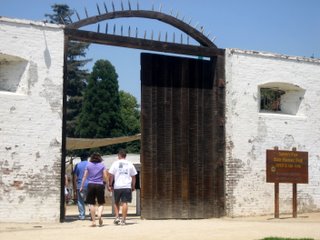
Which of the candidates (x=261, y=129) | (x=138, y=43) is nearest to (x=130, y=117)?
(x=261, y=129)

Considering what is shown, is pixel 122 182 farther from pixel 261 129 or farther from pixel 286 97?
pixel 286 97

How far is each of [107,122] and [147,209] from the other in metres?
29.7

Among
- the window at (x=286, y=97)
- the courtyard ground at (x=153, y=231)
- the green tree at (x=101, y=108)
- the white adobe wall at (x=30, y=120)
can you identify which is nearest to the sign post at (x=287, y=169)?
the window at (x=286, y=97)

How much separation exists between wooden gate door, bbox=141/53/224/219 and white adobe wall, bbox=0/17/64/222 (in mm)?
2265

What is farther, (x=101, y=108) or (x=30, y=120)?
(x=101, y=108)

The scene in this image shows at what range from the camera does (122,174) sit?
1328 cm

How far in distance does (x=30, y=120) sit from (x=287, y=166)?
21.3 ft

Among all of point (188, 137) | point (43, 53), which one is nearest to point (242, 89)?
point (188, 137)

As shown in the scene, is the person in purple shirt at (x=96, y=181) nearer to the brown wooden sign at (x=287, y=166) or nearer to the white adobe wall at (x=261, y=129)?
the white adobe wall at (x=261, y=129)

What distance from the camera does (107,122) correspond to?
146 feet

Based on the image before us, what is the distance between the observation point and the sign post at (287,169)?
1546 cm

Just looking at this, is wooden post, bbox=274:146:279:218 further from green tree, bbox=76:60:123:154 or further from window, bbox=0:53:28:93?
green tree, bbox=76:60:123:154

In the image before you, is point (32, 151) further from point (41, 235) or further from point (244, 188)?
point (244, 188)

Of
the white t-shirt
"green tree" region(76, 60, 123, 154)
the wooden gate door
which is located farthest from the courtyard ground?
"green tree" region(76, 60, 123, 154)
